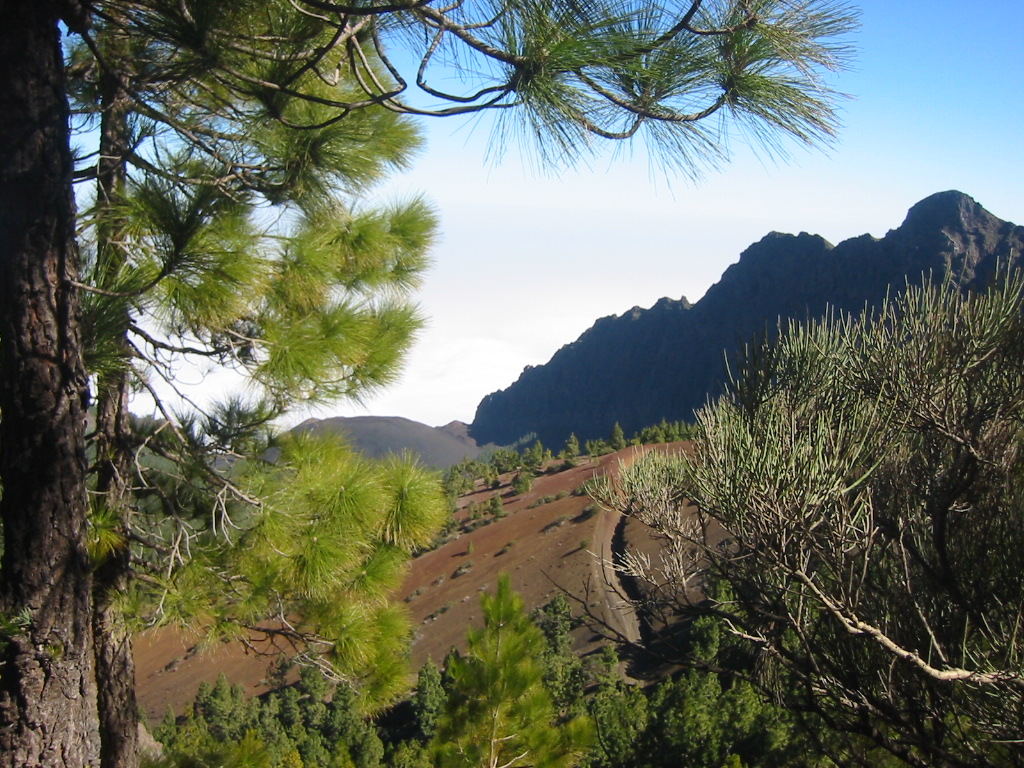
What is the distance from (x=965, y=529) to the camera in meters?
4.43

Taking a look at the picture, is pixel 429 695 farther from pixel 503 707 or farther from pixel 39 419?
pixel 39 419

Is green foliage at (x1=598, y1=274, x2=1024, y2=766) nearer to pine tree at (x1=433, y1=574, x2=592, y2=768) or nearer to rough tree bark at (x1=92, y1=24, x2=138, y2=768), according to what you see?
rough tree bark at (x1=92, y1=24, x2=138, y2=768)

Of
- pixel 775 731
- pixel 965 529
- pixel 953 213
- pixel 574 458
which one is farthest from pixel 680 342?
pixel 965 529

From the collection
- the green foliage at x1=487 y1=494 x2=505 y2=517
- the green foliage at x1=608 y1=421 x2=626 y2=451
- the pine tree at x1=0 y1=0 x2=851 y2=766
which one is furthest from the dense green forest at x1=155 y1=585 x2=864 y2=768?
the green foliage at x1=487 y1=494 x2=505 y2=517

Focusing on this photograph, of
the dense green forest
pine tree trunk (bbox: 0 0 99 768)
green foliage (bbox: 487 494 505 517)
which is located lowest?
the dense green forest

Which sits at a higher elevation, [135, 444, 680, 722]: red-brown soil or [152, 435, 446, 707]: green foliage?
[152, 435, 446, 707]: green foliage

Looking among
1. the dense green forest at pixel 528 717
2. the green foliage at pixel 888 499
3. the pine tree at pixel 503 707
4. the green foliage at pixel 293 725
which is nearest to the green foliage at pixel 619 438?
the dense green forest at pixel 528 717

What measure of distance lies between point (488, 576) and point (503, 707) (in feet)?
42.7

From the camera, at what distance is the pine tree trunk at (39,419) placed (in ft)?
6.46

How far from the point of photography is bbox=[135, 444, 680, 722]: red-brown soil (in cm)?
1797

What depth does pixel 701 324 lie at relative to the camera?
176 ft

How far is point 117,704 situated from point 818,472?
3.12 metres

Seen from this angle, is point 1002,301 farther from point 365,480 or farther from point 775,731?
point 775,731

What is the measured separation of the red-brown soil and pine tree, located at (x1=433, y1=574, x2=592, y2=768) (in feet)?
31.3
